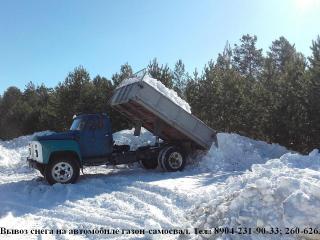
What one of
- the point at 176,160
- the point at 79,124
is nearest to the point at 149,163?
the point at 176,160

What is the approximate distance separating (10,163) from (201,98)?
9.93 meters

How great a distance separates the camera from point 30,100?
130 feet

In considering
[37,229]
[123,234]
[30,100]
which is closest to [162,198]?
[123,234]

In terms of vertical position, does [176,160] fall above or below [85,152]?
below

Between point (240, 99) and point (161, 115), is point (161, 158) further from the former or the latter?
point (240, 99)

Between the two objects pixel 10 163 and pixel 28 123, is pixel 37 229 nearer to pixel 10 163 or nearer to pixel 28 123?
pixel 10 163

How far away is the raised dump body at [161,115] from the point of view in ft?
43.0

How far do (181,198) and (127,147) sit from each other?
4.79 m

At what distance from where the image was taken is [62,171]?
1188 cm

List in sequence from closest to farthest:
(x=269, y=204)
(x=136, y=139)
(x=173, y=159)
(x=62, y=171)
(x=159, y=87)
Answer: (x=269, y=204) → (x=62, y=171) → (x=159, y=87) → (x=173, y=159) → (x=136, y=139)

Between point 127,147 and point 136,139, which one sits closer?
point 127,147

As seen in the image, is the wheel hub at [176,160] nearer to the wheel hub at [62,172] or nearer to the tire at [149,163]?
the tire at [149,163]

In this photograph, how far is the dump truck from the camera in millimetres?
11898

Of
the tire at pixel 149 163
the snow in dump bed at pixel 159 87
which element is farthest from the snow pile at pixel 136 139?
the snow in dump bed at pixel 159 87
